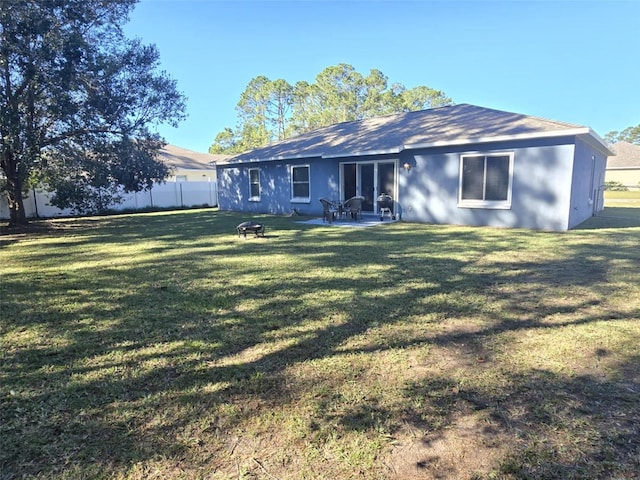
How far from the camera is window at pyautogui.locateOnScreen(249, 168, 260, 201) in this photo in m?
17.6

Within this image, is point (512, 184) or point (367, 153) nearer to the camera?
point (512, 184)

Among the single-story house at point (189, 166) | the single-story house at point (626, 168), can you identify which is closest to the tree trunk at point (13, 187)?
the single-story house at point (189, 166)

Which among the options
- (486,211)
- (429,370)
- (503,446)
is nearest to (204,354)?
(429,370)

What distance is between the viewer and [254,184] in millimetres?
17891

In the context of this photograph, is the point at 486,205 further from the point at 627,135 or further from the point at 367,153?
the point at 627,135

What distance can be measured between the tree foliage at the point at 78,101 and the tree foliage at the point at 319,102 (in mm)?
27524

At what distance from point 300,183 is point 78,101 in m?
8.06

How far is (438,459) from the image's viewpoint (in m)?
2.00

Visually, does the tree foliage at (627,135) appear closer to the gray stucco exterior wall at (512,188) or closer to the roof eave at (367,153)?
the gray stucco exterior wall at (512,188)

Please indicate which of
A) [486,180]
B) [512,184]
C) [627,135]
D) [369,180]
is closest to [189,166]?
[369,180]

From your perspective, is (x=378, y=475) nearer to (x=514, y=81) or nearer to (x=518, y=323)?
(x=518, y=323)

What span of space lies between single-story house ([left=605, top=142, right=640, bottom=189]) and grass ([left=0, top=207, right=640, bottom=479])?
3918 centimetres

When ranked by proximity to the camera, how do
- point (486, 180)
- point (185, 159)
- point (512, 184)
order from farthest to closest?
point (185, 159) → point (486, 180) → point (512, 184)

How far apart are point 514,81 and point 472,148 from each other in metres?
26.9
